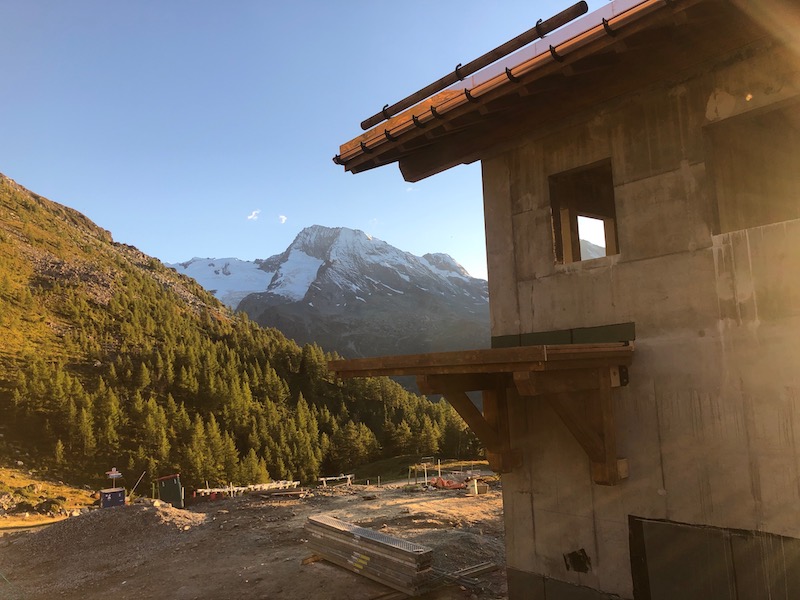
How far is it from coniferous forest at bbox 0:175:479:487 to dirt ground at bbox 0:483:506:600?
37273 mm

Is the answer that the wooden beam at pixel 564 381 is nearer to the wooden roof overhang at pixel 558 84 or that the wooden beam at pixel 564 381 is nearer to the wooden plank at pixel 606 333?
the wooden plank at pixel 606 333

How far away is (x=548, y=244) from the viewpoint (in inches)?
310

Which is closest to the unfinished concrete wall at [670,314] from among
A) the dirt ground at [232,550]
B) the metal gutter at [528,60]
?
the metal gutter at [528,60]

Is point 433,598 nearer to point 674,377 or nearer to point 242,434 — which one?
point 674,377

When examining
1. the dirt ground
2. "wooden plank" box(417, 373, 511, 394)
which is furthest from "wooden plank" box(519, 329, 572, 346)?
the dirt ground

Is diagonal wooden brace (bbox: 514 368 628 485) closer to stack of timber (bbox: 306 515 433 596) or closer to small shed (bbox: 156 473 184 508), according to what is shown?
stack of timber (bbox: 306 515 433 596)

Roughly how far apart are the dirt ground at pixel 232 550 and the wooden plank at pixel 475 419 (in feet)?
15.7

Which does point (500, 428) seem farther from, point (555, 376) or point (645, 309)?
point (645, 309)

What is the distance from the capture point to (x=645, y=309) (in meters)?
6.80

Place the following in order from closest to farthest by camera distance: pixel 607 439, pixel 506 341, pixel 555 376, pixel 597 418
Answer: pixel 555 376 < pixel 607 439 < pixel 597 418 < pixel 506 341

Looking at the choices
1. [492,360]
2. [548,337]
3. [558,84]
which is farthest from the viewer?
[548,337]

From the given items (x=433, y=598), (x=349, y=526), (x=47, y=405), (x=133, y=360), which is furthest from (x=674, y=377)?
(x=133, y=360)

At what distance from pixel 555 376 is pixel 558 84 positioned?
3818 mm

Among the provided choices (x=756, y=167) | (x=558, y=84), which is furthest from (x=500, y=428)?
(x=756, y=167)
